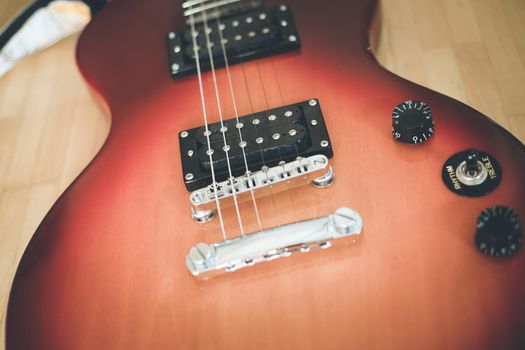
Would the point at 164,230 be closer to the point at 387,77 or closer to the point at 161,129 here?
the point at 161,129

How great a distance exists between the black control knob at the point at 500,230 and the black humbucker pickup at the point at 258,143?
0.23 meters

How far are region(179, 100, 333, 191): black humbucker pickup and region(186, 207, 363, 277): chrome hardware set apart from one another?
13 centimetres

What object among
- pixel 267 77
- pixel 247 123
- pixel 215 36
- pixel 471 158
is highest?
pixel 215 36

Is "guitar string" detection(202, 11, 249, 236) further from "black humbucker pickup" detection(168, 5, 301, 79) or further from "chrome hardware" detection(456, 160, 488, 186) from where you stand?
"chrome hardware" detection(456, 160, 488, 186)

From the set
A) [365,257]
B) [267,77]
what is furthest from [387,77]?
[365,257]

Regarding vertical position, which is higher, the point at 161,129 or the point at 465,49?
the point at 465,49

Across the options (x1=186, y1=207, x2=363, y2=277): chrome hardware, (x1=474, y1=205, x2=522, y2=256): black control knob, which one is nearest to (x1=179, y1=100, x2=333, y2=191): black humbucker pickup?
(x1=186, y1=207, x2=363, y2=277): chrome hardware

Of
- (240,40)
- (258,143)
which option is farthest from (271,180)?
(240,40)

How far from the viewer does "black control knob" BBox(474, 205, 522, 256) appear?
594 millimetres

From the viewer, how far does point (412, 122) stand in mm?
720

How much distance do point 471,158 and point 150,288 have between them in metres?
0.45

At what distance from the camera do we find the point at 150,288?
680 mm

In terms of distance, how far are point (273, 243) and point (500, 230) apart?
268 mm

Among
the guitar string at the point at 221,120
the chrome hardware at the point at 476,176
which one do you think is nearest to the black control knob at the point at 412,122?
the chrome hardware at the point at 476,176
